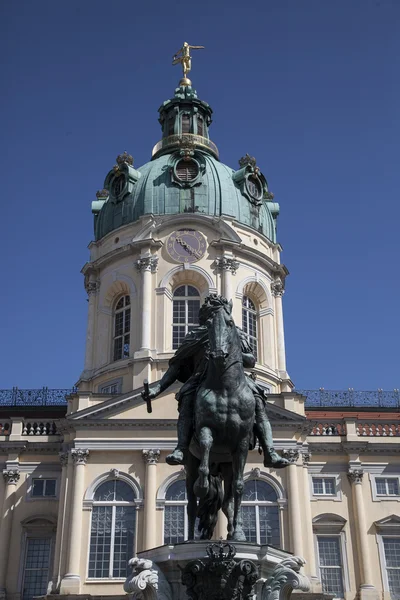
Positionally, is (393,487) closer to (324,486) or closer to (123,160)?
(324,486)

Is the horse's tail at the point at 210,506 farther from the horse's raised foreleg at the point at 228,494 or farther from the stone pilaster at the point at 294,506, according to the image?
the stone pilaster at the point at 294,506

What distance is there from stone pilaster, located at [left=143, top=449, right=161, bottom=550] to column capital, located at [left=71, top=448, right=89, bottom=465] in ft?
8.13

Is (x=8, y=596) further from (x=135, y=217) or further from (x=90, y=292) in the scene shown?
(x=135, y=217)

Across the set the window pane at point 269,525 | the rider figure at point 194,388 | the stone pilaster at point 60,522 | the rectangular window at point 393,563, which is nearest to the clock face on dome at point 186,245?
the stone pilaster at point 60,522

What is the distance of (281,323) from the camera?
42469mm

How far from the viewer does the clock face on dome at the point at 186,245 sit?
40844mm

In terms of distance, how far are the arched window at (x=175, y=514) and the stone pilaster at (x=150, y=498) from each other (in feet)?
1.75

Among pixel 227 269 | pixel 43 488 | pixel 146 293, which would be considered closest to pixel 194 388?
pixel 43 488

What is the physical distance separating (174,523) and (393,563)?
1007cm

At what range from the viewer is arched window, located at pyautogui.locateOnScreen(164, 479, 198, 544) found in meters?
32.3

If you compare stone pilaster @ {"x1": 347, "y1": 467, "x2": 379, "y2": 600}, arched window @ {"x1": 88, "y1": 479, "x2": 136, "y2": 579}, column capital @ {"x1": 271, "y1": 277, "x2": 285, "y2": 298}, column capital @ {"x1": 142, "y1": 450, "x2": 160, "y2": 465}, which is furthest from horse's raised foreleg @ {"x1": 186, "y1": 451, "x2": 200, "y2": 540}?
column capital @ {"x1": 271, "y1": 277, "x2": 285, "y2": 298}

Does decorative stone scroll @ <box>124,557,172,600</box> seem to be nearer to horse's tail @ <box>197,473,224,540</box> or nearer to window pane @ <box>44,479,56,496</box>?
horse's tail @ <box>197,473,224,540</box>

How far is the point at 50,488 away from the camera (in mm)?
36219

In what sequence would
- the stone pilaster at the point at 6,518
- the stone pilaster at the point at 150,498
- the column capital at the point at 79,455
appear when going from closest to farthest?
1. the stone pilaster at the point at 150,498
2. the column capital at the point at 79,455
3. the stone pilaster at the point at 6,518
